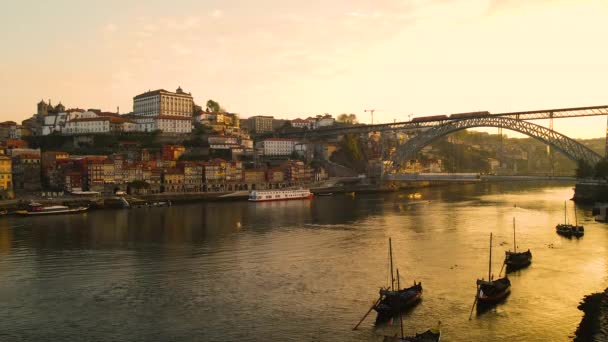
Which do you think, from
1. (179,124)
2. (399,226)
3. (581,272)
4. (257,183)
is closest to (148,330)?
(581,272)

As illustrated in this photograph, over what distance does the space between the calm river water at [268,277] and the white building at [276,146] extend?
3521 centimetres

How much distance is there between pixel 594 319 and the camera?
12.7 m

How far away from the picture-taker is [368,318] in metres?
12.9

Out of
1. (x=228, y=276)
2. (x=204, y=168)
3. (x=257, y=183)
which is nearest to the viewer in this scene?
(x=228, y=276)

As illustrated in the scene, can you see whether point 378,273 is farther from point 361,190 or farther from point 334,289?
point 361,190

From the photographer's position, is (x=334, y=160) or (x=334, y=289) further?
(x=334, y=160)

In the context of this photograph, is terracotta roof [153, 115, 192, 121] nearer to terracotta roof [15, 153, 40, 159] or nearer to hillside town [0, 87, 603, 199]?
hillside town [0, 87, 603, 199]

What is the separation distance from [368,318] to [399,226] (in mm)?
16879

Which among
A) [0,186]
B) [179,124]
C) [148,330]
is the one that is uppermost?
[179,124]

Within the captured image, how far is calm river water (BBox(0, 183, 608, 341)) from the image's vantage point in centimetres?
1248

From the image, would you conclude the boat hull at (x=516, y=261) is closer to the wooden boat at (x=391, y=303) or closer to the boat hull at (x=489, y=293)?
the boat hull at (x=489, y=293)

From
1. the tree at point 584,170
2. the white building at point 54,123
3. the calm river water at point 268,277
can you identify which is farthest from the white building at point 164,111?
the tree at point 584,170

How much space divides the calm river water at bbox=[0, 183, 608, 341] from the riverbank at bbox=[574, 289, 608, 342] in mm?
237

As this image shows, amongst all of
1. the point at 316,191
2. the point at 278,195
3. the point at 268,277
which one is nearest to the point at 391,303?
the point at 268,277
